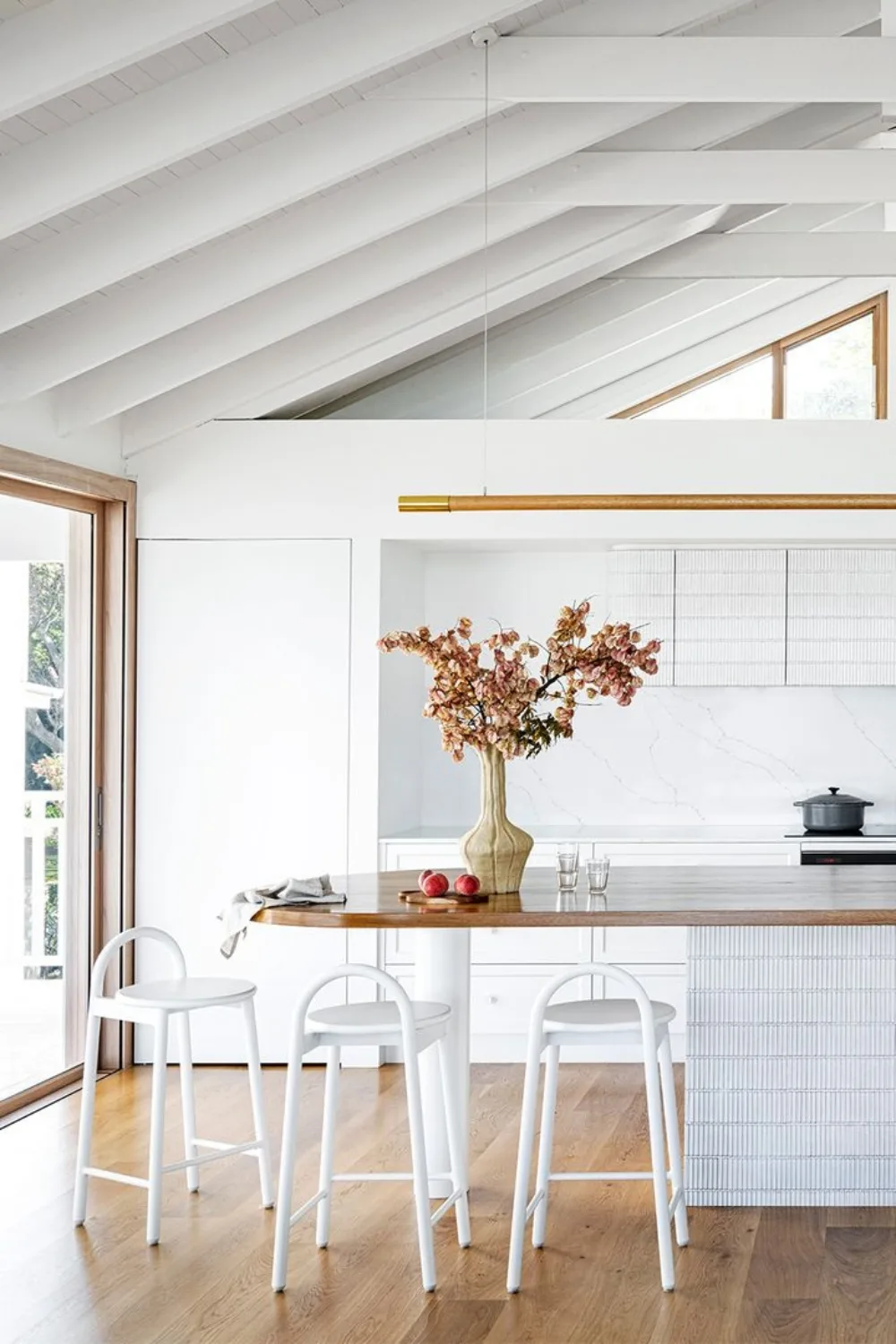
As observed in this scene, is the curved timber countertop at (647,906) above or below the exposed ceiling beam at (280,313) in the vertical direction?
below

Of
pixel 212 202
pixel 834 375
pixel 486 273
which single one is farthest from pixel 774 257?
pixel 212 202

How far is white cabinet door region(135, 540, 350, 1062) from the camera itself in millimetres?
6125

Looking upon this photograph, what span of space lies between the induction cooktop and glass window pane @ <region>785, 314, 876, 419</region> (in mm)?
1722

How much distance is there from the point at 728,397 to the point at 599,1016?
3.34 meters

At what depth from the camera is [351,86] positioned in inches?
168

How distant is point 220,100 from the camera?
398 centimetres

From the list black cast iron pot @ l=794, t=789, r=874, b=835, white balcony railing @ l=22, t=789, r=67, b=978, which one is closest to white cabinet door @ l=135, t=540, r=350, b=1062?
white balcony railing @ l=22, t=789, r=67, b=978

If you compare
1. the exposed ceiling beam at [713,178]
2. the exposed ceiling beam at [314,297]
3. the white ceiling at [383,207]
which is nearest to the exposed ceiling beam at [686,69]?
the white ceiling at [383,207]

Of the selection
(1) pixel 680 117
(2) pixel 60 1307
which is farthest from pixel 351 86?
(2) pixel 60 1307

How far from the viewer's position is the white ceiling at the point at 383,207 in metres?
3.93

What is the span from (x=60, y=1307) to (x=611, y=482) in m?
3.78

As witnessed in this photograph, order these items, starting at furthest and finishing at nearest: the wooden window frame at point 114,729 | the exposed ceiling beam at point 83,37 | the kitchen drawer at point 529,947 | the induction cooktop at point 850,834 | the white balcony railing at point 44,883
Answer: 1. the induction cooktop at point 850,834
2. the kitchen drawer at point 529,947
3. the wooden window frame at point 114,729
4. the white balcony railing at point 44,883
5. the exposed ceiling beam at point 83,37

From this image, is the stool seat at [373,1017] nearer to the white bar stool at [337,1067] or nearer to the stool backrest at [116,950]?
the white bar stool at [337,1067]

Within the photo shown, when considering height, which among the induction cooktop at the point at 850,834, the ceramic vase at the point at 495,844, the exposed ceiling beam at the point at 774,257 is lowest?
the induction cooktop at the point at 850,834
